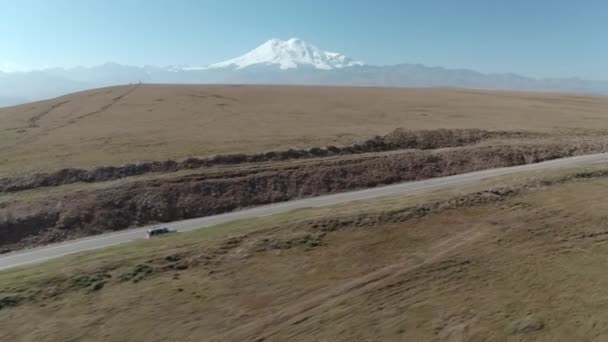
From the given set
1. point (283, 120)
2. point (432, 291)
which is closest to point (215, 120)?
point (283, 120)

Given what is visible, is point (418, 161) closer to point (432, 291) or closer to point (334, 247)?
point (334, 247)

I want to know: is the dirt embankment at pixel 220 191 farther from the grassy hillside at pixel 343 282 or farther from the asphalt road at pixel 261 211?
the grassy hillside at pixel 343 282

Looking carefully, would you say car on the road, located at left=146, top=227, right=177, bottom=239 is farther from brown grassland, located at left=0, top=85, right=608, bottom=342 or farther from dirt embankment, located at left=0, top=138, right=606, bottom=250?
dirt embankment, located at left=0, top=138, right=606, bottom=250

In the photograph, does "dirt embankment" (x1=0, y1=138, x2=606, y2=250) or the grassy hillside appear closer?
the grassy hillside

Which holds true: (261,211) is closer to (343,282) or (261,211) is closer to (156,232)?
(156,232)

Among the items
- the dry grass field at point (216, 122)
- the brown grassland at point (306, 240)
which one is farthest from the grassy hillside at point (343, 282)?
the dry grass field at point (216, 122)

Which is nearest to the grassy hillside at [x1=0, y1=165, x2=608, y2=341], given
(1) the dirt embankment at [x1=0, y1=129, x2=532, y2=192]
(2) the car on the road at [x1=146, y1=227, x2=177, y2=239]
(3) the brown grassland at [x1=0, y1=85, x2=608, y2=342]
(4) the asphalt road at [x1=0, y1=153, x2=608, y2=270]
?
(3) the brown grassland at [x1=0, y1=85, x2=608, y2=342]

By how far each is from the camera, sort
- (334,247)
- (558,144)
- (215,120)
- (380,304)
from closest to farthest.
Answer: (380,304)
(334,247)
(558,144)
(215,120)
